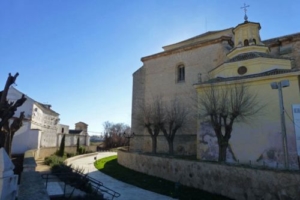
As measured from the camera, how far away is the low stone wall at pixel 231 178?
806 centimetres

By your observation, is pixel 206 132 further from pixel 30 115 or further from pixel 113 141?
pixel 113 141

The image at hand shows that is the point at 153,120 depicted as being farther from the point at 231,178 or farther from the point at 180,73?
the point at 231,178

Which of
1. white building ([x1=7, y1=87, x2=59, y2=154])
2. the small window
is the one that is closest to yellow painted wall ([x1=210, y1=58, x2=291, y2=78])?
the small window

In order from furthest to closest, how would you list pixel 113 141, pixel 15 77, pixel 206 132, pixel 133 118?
pixel 113 141 < pixel 133 118 < pixel 206 132 < pixel 15 77

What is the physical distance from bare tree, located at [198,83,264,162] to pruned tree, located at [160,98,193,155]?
377 centimetres

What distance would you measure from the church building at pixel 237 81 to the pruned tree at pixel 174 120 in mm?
664

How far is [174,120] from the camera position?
18750 millimetres

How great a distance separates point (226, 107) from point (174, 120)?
6.03m

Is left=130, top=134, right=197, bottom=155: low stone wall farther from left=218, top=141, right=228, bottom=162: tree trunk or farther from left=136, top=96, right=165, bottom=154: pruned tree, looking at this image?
left=218, top=141, right=228, bottom=162: tree trunk

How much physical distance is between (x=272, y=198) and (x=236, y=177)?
1.63m

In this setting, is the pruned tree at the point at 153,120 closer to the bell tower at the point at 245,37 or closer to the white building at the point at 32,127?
the bell tower at the point at 245,37

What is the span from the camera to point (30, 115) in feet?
76.6

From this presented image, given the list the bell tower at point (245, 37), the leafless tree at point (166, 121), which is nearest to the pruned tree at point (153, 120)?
the leafless tree at point (166, 121)

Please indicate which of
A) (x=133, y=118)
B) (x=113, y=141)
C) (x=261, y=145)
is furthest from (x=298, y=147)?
(x=113, y=141)
